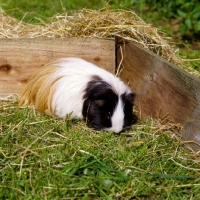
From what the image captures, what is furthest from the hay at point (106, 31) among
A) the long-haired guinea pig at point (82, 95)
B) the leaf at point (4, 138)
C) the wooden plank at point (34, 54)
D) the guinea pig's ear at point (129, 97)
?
the leaf at point (4, 138)

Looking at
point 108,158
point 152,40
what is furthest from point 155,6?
point 108,158

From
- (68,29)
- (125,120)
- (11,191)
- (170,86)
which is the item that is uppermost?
(68,29)

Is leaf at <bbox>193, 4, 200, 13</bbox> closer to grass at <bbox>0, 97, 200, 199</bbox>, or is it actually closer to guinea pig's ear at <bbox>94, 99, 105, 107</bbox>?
grass at <bbox>0, 97, 200, 199</bbox>

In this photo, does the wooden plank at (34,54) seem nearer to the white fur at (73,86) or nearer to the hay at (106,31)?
the hay at (106,31)

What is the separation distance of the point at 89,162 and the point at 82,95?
0.63 metres

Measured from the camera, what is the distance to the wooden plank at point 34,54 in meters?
3.14

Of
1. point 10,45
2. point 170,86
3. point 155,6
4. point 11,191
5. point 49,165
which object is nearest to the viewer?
point 11,191

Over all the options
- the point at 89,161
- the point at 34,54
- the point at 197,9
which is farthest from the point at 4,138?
the point at 197,9

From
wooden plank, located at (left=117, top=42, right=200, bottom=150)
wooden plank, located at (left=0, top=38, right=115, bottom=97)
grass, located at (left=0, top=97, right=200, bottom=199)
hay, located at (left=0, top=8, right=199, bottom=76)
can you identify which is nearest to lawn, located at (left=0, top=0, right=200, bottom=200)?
grass, located at (left=0, top=97, right=200, bottom=199)

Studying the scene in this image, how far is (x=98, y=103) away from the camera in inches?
111

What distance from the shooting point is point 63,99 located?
2930 mm

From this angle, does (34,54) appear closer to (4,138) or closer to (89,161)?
(4,138)

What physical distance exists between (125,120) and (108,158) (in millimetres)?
408

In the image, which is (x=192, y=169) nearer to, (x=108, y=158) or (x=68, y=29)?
(x=108, y=158)
